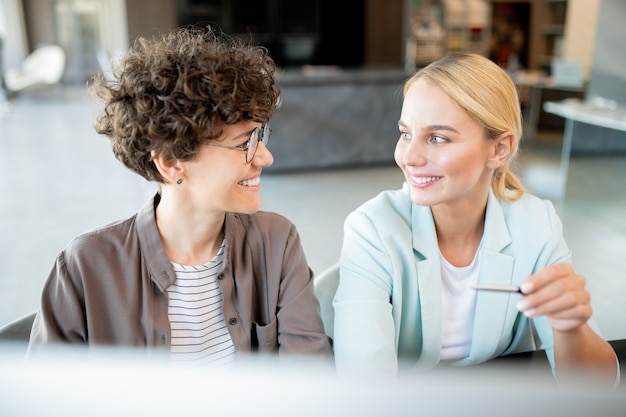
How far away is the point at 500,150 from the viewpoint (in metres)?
1.29

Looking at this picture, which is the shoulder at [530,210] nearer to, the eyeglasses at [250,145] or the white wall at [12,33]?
the eyeglasses at [250,145]

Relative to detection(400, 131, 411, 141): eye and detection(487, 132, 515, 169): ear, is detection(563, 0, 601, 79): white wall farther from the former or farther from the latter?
detection(400, 131, 411, 141): eye

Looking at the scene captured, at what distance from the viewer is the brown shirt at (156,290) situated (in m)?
1.06

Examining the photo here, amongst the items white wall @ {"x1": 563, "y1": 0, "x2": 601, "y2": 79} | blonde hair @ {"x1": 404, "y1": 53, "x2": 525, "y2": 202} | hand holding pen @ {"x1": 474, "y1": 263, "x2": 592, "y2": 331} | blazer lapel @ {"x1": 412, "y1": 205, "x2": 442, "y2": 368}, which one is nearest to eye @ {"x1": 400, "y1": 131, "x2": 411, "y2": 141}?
blonde hair @ {"x1": 404, "y1": 53, "x2": 525, "y2": 202}

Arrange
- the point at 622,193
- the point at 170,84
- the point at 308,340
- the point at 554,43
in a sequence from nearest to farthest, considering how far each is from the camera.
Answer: the point at 170,84 → the point at 308,340 → the point at 622,193 → the point at 554,43

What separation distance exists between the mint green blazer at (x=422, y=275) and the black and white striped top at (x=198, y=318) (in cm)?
24

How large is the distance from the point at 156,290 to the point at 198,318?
102 mm

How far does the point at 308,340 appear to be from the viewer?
3.85ft

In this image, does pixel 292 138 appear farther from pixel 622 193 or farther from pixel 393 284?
pixel 393 284

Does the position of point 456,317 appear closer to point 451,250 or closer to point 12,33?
point 451,250

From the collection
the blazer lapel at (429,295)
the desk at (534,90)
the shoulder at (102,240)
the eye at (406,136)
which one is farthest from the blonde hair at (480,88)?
the desk at (534,90)

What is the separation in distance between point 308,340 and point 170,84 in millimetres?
580

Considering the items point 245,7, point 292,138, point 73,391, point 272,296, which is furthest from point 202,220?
point 245,7

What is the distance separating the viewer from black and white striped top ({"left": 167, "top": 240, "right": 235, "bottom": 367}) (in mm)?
1141
